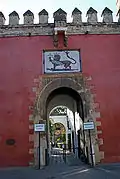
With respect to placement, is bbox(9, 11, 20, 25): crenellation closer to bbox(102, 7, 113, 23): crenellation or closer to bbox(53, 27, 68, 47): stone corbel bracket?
bbox(53, 27, 68, 47): stone corbel bracket

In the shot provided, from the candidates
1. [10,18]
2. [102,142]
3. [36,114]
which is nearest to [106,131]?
[102,142]

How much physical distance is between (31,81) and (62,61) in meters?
1.40

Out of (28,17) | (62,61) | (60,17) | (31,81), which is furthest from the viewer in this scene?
(28,17)

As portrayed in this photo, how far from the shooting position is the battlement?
9.38m

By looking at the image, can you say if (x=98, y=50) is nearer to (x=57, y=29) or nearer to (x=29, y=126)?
(x=57, y=29)

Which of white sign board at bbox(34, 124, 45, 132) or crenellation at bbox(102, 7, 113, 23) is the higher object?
crenellation at bbox(102, 7, 113, 23)

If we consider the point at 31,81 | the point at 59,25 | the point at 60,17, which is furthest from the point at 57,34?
the point at 31,81

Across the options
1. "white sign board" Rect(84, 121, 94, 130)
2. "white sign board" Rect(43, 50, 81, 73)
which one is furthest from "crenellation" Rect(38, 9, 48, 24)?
"white sign board" Rect(84, 121, 94, 130)

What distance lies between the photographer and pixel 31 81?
8.82 metres

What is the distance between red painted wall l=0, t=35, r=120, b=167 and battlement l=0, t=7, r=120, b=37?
0.24 metres

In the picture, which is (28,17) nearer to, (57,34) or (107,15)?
(57,34)

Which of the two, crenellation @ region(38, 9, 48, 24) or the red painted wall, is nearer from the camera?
the red painted wall

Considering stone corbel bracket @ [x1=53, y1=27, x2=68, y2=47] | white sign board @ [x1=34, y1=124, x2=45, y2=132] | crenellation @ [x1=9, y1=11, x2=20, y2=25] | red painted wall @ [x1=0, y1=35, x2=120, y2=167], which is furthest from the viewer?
crenellation @ [x1=9, y1=11, x2=20, y2=25]

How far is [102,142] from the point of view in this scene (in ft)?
27.2
